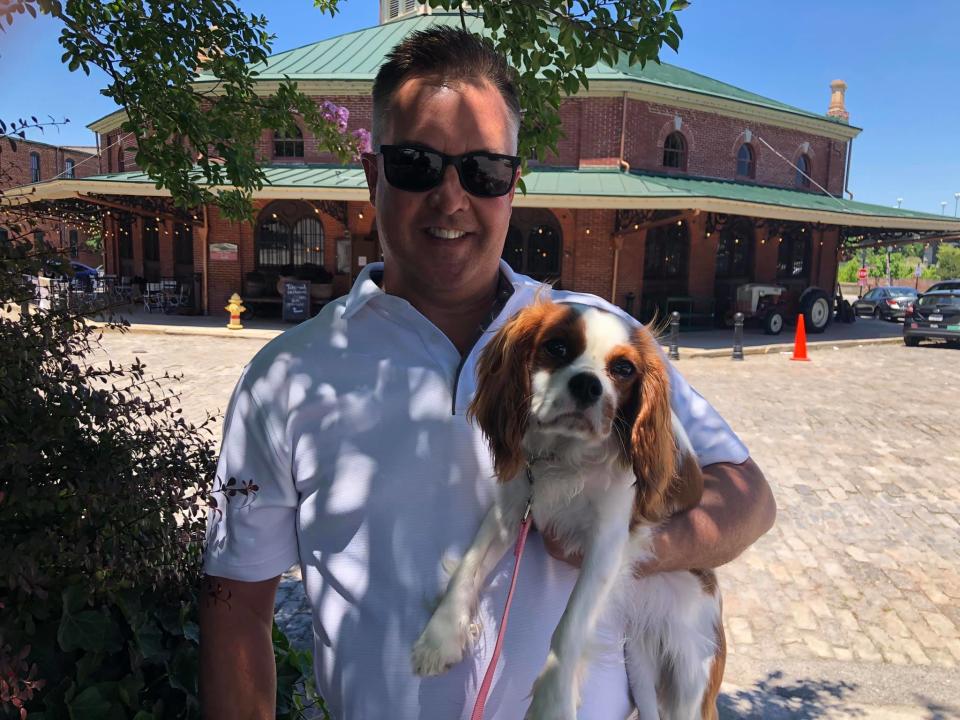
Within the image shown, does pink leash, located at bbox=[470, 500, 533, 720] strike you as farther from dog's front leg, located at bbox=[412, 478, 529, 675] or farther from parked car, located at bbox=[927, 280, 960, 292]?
parked car, located at bbox=[927, 280, 960, 292]

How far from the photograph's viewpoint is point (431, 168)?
6.07 feet

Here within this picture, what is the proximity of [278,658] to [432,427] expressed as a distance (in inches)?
70.8

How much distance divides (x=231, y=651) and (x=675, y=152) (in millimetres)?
26855

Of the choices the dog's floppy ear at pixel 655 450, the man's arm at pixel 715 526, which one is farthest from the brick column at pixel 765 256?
the dog's floppy ear at pixel 655 450

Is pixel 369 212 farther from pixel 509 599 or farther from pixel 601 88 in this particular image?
pixel 509 599

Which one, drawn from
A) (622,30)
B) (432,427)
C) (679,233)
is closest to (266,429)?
(432,427)

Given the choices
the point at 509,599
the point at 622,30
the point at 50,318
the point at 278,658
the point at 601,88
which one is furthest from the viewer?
the point at 601,88

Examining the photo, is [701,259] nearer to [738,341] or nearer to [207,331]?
[738,341]

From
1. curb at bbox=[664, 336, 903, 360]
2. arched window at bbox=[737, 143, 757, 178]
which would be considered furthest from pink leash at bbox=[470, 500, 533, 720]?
arched window at bbox=[737, 143, 757, 178]

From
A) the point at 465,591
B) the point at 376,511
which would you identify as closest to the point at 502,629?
the point at 465,591

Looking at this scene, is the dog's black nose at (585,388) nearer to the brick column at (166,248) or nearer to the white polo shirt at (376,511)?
the white polo shirt at (376,511)

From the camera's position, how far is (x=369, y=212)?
2425cm

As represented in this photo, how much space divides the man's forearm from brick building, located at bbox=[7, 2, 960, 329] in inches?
740

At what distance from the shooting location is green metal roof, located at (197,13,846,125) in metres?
24.7
